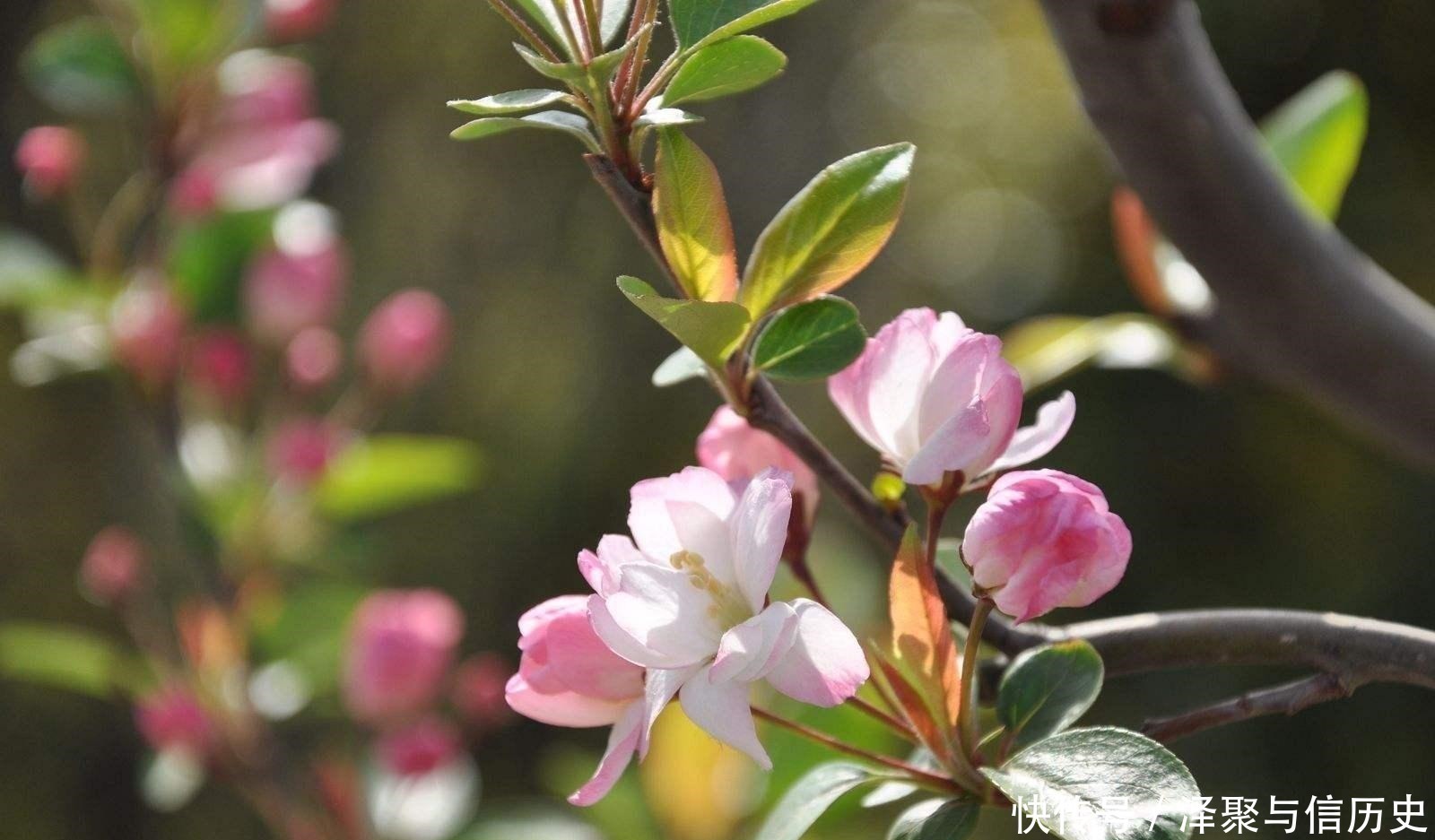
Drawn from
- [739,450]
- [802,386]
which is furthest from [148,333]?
[802,386]

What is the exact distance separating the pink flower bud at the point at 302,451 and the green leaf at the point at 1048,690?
53cm

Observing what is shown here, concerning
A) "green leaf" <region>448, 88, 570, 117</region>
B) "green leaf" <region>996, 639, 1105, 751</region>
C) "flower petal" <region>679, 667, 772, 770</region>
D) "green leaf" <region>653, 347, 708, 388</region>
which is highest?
"green leaf" <region>448, 88, 570, 117</region>

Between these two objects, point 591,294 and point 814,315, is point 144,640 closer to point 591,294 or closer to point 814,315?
point 814,315

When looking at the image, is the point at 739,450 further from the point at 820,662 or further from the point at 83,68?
the point at 83,68

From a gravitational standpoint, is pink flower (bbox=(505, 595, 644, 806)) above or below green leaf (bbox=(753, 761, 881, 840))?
above

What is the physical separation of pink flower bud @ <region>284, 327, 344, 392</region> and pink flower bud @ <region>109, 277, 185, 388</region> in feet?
0.25

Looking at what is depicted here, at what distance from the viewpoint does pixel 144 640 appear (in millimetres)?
758

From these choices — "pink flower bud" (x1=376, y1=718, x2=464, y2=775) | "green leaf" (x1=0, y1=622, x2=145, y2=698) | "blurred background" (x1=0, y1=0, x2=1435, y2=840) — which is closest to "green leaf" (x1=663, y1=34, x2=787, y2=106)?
"pink flower bud" (x1=376, y1=718, x2=464, y2=775)

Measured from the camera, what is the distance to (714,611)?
27 cm

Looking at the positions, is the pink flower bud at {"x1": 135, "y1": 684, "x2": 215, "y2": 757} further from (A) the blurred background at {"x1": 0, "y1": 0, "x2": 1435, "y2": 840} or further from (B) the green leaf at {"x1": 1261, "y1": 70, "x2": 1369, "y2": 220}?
(A) the blurred background at {"x1": 0, "y1": 0, "x2": 1435, "y2": 840}

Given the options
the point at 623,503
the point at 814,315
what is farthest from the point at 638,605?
the point at 623,503

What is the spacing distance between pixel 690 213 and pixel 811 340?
4cm

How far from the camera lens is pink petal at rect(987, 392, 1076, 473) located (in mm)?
283

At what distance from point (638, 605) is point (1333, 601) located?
1403 mm
